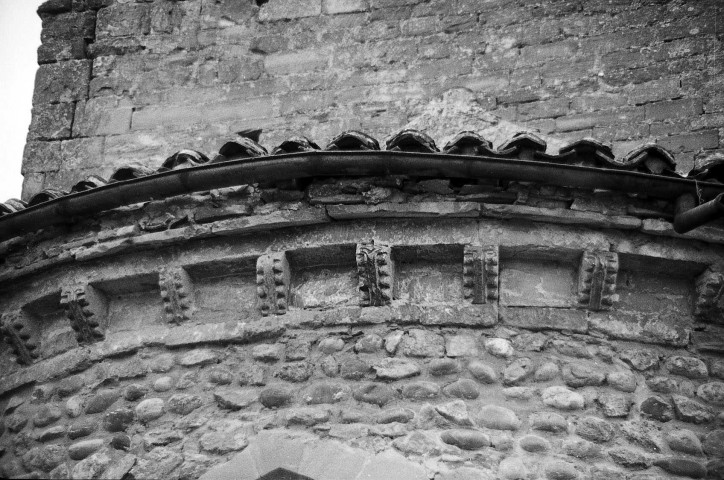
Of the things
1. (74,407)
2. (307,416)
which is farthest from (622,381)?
(74,407)

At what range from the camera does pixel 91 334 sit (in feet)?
20.5

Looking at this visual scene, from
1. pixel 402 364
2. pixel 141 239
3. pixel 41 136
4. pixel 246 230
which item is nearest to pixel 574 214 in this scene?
pixel 402 364

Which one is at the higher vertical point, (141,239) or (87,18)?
(87,18)

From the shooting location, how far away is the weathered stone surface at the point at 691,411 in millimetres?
5469

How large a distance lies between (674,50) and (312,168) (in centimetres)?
269

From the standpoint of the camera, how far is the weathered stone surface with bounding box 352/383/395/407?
18.0 feet

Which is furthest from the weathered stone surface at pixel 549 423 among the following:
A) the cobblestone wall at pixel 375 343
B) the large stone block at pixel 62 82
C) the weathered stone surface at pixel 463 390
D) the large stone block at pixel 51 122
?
the large stone block at pixel 62 82

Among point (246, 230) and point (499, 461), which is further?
point (246, 230)

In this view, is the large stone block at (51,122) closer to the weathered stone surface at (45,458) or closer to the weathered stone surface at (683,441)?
the weathered stone surface at (45,458)

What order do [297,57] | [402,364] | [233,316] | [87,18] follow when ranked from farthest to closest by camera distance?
[87,18], [297,57], [233,316], [402,364]

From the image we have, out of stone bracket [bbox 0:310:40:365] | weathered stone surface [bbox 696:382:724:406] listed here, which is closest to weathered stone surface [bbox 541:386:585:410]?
weathered stone surface [bbox 696:382:724:406]

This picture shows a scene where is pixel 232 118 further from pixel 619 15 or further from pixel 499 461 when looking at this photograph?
pixel 499 461

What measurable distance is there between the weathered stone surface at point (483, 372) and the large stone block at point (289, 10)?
3295mm

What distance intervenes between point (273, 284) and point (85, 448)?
1254 mm
